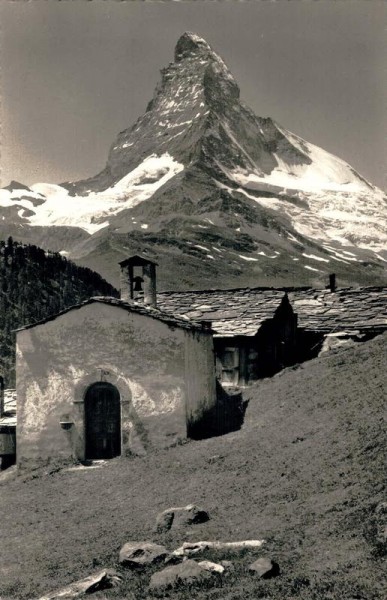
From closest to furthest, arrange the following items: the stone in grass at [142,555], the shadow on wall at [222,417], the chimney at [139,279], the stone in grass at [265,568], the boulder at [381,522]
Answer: the stone in grass at [265,568] → the boulder at [381,522] → the stone in grass at [142,555] → the shadow on wall at [222,417] → the chimney at [139,279]

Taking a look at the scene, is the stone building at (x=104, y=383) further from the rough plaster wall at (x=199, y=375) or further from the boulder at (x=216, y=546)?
the boulder at (x=216, y=546)

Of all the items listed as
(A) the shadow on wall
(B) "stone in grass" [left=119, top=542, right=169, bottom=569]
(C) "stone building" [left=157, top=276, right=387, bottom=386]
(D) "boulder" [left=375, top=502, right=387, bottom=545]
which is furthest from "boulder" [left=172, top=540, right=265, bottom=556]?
(C) "stone building" [left=157, top=276, right=387, bottom=386]

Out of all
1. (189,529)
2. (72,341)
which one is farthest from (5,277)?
(189,529)

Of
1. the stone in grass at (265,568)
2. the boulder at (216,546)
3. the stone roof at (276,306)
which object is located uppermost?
the stone roof at (276,306)

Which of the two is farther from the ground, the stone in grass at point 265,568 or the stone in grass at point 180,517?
the stone in grass at point 265,568

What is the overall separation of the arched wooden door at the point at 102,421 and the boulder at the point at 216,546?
31.1 ft

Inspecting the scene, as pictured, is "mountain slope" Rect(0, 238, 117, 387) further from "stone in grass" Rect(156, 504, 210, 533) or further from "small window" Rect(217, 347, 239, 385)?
"stone in grass" Rect(156, 504, 210, 533)

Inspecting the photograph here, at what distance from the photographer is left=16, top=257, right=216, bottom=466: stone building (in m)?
19.5

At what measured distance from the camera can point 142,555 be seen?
35.5 ft

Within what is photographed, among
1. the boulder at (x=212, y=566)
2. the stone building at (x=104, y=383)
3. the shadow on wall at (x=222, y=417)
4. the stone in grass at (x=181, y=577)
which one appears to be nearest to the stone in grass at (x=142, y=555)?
the stone in grass at (x=181, y=577)

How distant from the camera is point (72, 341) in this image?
20.5 metres

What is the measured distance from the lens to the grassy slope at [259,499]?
9.22 metres

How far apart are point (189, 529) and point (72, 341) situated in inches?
360

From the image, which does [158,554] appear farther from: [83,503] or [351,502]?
[83,503]
